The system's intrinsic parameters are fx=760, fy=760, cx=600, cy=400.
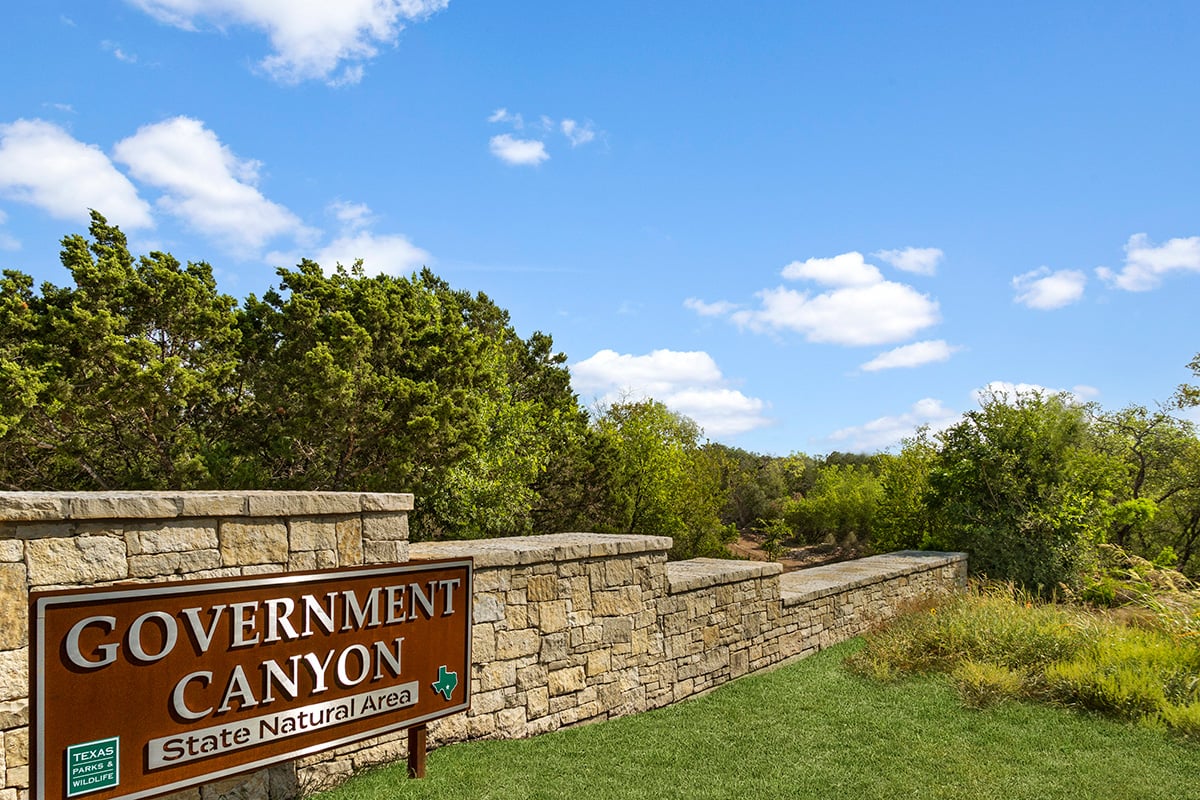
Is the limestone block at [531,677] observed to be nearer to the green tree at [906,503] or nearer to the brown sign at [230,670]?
the brown sign at [230,670]

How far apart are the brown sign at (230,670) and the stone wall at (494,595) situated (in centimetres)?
32

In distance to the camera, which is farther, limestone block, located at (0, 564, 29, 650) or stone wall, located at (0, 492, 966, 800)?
stone wall, located at (0, 492, 966, 800)

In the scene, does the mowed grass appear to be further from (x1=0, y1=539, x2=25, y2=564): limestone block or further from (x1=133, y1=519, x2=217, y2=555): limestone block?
(x1=0, y1=539, x2=25, y2=564): limestone block

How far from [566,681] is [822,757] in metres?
2.08

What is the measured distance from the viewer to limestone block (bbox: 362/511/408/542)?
5043mm

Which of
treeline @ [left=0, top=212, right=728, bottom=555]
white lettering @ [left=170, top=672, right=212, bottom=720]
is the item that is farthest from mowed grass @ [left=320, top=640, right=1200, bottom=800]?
treeline @ [left=0, top=212, right=728, bottom=555]

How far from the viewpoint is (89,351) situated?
1305 cm

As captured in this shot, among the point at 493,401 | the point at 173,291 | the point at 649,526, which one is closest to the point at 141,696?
the point at 173,291

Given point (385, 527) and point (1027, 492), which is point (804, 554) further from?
point (385, 527)

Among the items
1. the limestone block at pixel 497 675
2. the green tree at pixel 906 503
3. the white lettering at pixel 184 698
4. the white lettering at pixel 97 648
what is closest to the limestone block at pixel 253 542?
the white lettering at pixel 184 698

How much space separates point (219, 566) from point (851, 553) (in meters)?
27.3

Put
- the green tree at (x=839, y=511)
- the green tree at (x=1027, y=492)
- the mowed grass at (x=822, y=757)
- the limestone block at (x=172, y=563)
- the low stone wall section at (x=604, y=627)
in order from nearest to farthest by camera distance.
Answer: the limestone block at (x=172, y=563) < the mowed grass at (x=822, y=757) < the low stone wall section at (x=604, y=627) < the green tree at (x=1027, y=492) < the green tree at (x=839, y=511)

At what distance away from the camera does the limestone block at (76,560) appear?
3.71 metres

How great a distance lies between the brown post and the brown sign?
0.13 m
